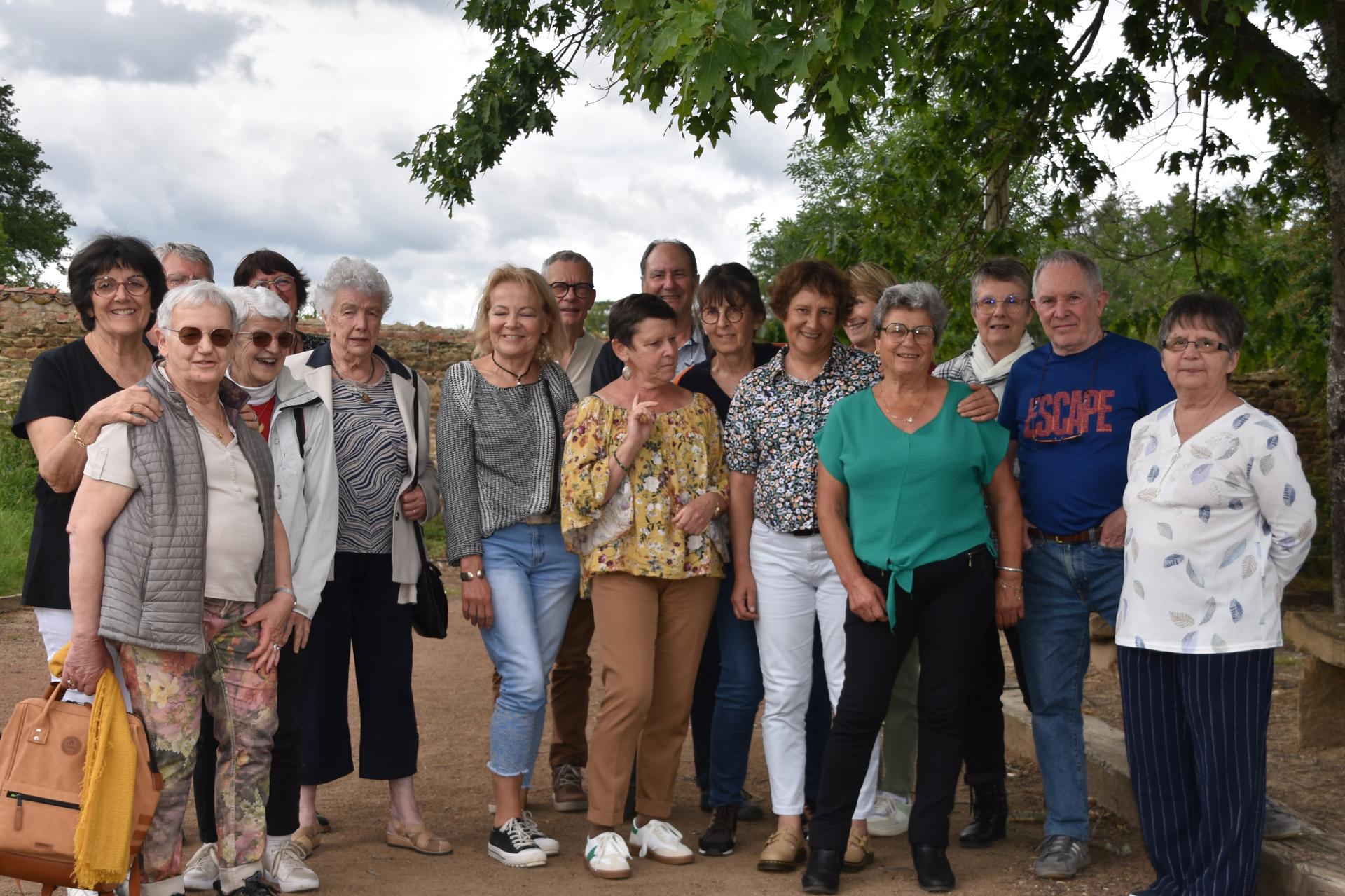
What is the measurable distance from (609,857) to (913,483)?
164cm

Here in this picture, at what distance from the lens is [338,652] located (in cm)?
443

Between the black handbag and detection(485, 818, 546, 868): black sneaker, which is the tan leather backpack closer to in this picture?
the black handbag

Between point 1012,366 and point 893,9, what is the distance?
1467 mm

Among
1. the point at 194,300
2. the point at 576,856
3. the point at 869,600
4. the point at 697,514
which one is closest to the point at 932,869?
the point at 869,600

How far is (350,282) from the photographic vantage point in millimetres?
4434

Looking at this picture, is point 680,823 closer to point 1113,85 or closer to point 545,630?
point 545,630

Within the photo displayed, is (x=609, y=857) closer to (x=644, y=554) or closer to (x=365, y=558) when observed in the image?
(x=644, y=554)

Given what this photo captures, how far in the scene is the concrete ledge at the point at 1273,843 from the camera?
3949mm

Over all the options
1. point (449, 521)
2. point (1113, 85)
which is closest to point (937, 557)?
point (449, 521)

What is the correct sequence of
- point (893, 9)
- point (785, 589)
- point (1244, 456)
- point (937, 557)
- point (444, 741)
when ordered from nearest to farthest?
1. point (1244, 456)
2. point (937, 557)
3. point (785, 589)
4. point (893, 9)
5. point (444, 741)

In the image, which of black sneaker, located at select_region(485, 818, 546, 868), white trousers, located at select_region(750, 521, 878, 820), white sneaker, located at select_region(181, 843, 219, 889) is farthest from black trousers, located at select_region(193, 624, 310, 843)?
white trousers, located at select_region(750, 521, 878, 820)

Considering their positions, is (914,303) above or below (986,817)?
above

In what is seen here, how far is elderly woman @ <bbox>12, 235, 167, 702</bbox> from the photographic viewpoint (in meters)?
3.52

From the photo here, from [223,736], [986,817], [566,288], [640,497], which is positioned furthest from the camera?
[566,288]
